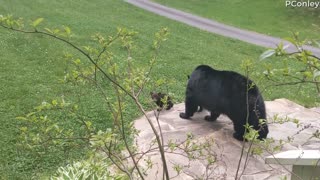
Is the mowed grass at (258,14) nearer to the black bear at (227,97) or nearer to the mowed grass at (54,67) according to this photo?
the mowed grass at (54,67)

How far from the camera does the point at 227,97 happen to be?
6.44 meters

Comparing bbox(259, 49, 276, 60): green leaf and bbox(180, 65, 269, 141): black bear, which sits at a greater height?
bbox(259, 49, 276, 60): green leaf

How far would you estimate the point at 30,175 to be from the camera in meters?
5.46

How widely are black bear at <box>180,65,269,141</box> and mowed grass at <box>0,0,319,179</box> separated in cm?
36

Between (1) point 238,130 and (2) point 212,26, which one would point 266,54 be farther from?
(2) point 212,26

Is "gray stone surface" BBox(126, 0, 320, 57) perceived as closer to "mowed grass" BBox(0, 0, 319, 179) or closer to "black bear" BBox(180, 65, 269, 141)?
"mowed grass" BBox(0, 0, 319, 179)

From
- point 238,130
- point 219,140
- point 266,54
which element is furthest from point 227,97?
point 266,54

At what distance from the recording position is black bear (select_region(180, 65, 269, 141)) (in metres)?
6.23

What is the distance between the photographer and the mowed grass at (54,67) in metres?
5.93

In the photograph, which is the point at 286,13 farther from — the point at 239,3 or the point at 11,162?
the point at 11,162

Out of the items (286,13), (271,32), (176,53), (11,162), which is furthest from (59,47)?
(286,13)

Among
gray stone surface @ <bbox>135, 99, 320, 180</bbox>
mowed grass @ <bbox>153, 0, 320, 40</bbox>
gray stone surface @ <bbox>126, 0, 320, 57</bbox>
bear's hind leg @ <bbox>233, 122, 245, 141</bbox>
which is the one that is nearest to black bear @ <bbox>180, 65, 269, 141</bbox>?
bear's hind leg @ <bbox>233, 122, 245, 141</bbox>

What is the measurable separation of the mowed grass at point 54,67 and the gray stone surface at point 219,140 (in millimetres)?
771

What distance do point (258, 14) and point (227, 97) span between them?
1099 inches
